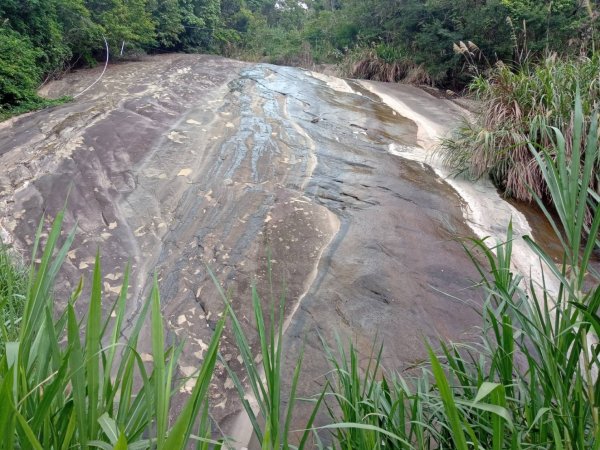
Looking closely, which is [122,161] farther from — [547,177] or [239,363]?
[547,177]

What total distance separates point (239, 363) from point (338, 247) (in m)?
1.13

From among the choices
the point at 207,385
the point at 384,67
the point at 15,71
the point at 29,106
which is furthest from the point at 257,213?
the point at 384,67

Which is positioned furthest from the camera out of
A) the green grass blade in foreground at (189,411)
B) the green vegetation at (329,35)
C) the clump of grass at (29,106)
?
the green vegetation at (329,35)

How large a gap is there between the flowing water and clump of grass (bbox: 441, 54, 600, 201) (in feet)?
0.78

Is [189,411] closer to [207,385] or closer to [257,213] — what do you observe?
[207,385]

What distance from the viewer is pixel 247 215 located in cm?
369

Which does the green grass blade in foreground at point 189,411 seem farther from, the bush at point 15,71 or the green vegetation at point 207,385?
the bush at point 15,71

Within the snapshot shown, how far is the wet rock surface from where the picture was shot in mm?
2762

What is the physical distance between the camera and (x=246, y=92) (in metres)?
6.73

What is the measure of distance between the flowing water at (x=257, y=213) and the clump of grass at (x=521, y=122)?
0.24 meters

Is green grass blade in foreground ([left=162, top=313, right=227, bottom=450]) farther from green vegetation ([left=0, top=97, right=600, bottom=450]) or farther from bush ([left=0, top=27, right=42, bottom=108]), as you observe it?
bush ([left=0, top=27, right=42, bottom=108])

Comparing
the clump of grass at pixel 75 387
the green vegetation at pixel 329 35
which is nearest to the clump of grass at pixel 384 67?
the green vegetation at pixel 329 35

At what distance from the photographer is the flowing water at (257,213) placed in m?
2.77

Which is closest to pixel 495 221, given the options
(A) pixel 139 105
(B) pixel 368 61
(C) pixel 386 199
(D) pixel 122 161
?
(C) pixel 386 199
